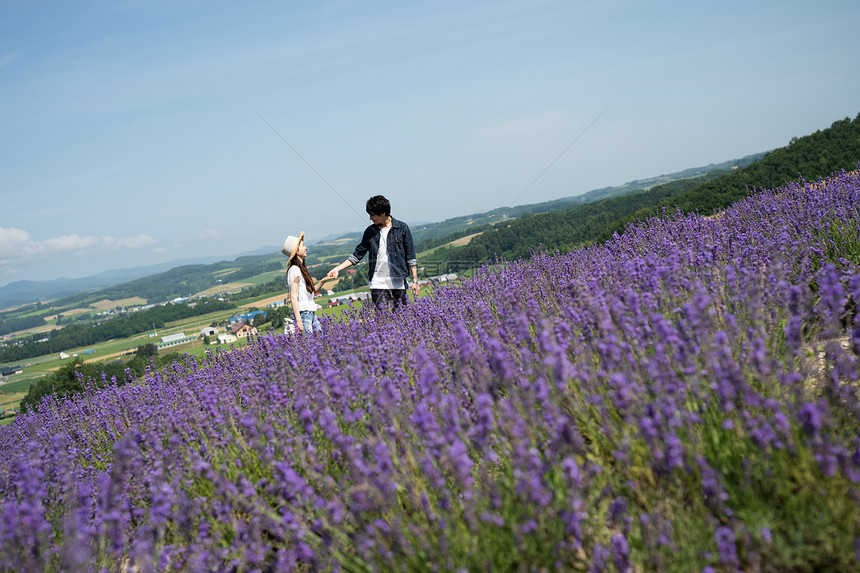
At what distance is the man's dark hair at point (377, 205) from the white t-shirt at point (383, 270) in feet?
0.77

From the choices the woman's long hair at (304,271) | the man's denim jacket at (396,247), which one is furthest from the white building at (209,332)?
the man's denim jacket at (396,247)

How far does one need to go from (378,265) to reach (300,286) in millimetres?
953

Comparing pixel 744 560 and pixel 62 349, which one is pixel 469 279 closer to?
pixel 744 560

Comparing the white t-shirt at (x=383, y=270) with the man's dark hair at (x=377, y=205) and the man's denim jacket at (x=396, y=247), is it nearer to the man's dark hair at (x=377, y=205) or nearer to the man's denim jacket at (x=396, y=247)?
the man's denim jacket at (x=396, y=247)

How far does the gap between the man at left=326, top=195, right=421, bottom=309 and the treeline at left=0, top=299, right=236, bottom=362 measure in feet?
296

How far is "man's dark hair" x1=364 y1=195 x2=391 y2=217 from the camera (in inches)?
220

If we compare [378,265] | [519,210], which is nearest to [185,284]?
[519,210]

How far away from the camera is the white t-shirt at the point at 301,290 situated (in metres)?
5.64

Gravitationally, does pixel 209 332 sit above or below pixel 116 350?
above

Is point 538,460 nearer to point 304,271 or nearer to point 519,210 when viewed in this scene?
point 304,271

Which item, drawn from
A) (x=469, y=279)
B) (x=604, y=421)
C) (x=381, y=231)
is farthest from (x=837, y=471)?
(x=469, y=279)

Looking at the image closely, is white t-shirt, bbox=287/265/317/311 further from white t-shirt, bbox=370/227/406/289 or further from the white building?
the white building

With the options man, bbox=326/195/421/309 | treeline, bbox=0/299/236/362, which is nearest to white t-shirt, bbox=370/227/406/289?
man, bbox=326/195/421/309

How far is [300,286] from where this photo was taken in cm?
576
